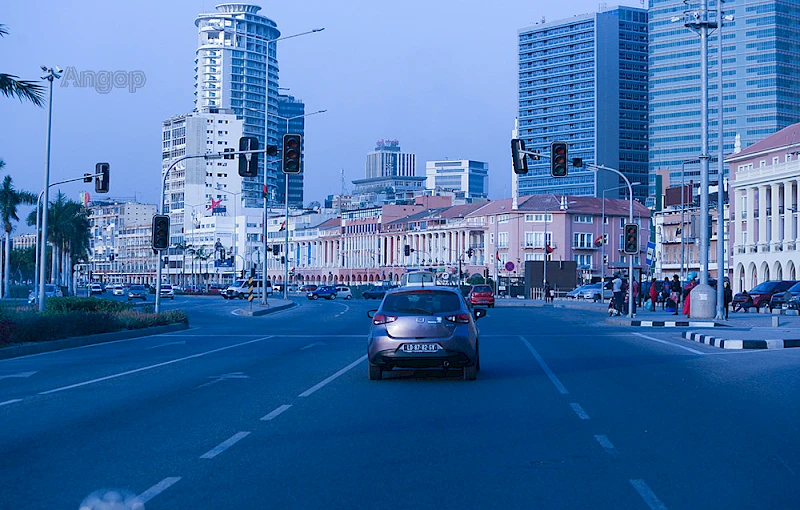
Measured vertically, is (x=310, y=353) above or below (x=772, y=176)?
below

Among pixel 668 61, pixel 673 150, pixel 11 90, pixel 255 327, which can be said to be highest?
pixel 668 61

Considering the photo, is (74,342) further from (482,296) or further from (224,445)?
(482,296)

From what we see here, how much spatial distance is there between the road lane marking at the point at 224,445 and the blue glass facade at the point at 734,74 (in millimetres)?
145376

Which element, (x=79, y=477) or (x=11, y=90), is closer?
(x=79, y=477)

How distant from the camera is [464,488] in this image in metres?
7.74

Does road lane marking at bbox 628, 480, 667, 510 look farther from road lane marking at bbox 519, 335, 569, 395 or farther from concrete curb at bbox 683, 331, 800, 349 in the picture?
concrete curb at bbox 683, 331, 800, 349

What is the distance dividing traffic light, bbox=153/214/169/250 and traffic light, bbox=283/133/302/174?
26.0ft

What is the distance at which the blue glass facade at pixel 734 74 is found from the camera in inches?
6142

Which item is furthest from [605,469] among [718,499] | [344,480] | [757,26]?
[757,26]

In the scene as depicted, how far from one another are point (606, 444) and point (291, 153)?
70.5ft

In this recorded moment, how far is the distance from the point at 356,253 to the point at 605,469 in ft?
548

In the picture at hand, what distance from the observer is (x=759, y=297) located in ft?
196

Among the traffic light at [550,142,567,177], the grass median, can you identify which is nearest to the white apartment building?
the traffic light at [550,142,567,177]

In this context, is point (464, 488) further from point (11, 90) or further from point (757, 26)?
point (757, 26)
